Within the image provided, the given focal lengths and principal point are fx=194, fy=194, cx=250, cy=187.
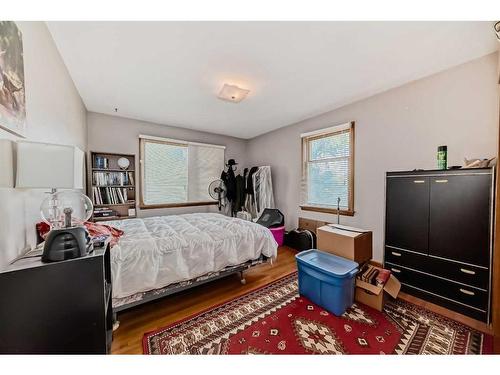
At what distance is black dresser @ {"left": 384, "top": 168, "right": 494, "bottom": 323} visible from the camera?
1607mm

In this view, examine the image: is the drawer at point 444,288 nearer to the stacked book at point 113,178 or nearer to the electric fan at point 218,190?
the electric fan at point 218,190

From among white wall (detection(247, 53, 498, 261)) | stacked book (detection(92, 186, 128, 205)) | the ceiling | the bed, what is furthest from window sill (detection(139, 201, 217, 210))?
white wall (detection(247, 53, 498, 261))

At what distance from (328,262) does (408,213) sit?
0.97 meters

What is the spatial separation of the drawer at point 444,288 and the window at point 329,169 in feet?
3.40

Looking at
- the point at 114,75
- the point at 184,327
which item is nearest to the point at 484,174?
the point at 184,327

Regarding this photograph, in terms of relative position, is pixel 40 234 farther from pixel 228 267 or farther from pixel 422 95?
pixel 422 95

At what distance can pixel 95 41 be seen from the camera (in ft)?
5.40

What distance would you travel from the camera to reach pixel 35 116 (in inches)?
54.1

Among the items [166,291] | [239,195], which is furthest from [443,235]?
[239,195]

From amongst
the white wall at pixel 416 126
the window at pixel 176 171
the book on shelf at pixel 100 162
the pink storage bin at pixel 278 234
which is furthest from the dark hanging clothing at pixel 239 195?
the book on shelf at pixel 100 162

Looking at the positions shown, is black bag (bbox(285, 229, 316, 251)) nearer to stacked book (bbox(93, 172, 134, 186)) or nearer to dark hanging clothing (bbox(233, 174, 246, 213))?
dark hanging clothing (bbox(233, 174, 246, 213))

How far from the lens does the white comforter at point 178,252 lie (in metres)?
1.57

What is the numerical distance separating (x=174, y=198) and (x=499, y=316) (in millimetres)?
4324

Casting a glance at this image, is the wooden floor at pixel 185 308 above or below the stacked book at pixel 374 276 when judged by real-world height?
below
